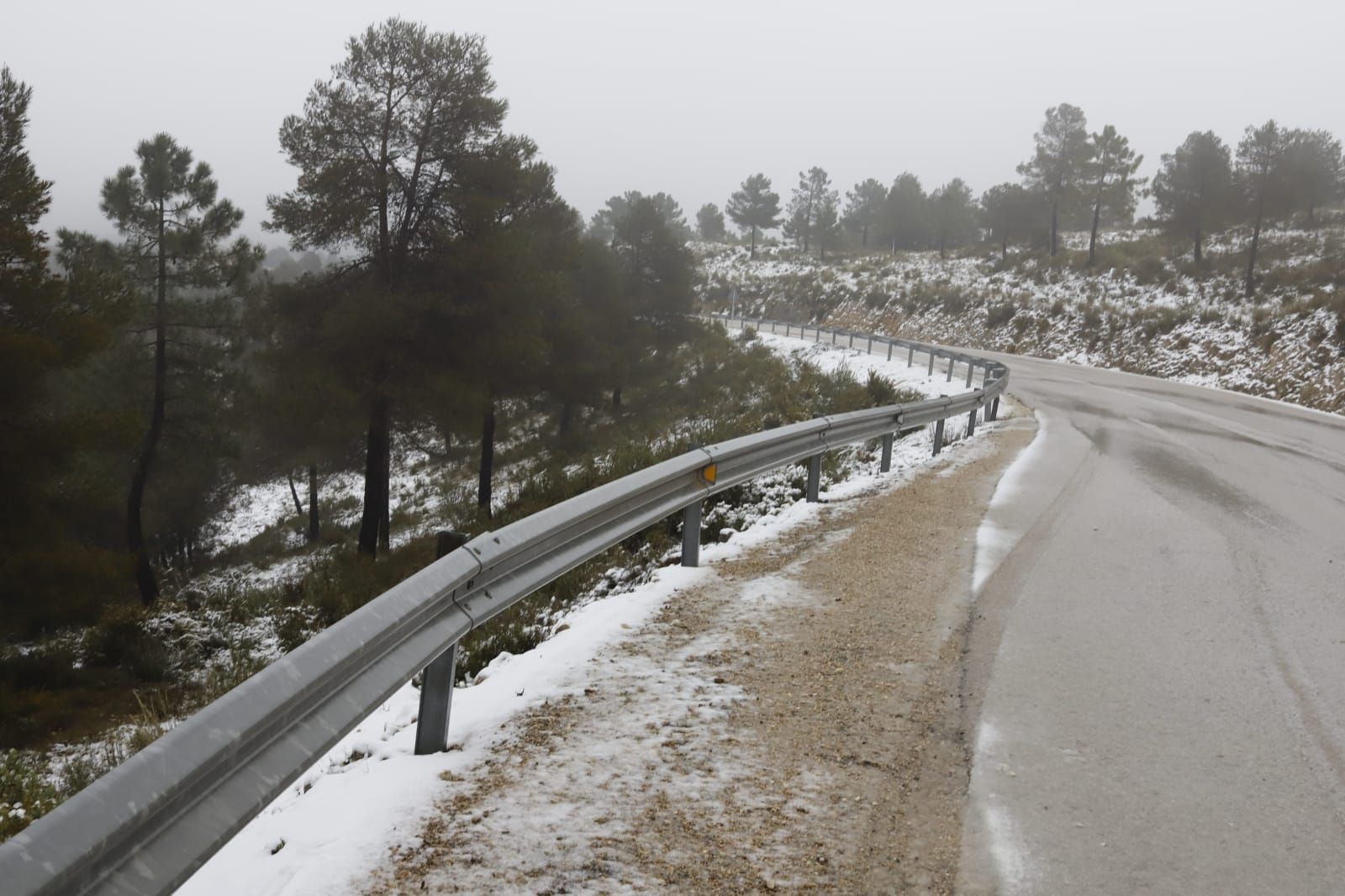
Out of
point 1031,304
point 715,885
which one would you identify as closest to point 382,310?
point 715,885

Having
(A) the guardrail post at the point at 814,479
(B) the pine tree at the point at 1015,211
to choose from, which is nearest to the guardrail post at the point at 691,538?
(A) the guardrail post at the point at 814,479

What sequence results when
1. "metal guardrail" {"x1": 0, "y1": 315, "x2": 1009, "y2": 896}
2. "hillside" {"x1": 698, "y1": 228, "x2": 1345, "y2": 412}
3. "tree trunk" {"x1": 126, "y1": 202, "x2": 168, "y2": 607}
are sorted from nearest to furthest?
"metal guardrail" {"x1": 0, "y1": 315, "x2": 1009, "y2": 896} → "tree trunk" {"x1": 126, "y1": 202, "x2": 168, "y2": 607} → "hillside" {"x1": 698, "y1": 228, "x2": 1345, "y2": 412}

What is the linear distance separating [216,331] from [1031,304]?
1450 inches

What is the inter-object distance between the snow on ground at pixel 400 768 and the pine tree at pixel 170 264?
24.9 metres

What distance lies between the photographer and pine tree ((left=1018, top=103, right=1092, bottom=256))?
190 feet

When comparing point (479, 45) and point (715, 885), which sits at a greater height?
point (479, 45)

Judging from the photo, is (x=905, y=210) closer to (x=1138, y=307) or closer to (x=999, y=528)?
(x=1138, y=307)

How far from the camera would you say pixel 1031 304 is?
4606 centimetres

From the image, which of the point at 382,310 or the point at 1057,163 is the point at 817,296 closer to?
the point at 1057,163

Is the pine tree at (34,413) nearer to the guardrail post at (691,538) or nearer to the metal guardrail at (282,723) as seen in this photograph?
the guardrail post at (691,538)

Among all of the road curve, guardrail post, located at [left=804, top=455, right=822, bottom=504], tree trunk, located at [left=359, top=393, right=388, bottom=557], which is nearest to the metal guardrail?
the road curve

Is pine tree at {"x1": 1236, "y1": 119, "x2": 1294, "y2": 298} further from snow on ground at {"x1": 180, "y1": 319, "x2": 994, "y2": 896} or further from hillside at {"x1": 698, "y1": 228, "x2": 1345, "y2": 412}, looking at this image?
snow on ground at {"x1": 180, "y1": 319, "x2": 994, "y2": 896}

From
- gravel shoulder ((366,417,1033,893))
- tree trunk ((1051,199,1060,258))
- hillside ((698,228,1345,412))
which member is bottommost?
gravel shoulder ((366,417,1033,893))

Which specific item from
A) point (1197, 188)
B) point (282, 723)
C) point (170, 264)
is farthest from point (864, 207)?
point (282, 723)
